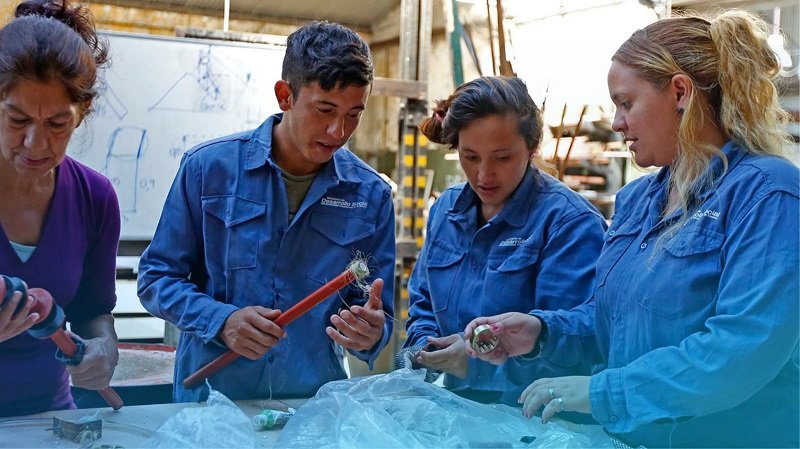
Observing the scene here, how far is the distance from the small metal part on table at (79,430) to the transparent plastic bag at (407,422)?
37cm

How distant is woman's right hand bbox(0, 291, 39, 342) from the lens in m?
1.49

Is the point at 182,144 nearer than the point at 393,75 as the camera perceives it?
Yes

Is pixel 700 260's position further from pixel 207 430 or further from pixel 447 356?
pixel 207 430

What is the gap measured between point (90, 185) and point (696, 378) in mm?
1382

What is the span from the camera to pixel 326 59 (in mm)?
1880

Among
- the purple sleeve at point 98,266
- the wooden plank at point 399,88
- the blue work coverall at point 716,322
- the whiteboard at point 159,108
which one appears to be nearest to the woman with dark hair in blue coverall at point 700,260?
the blue work coverall at point 716,322

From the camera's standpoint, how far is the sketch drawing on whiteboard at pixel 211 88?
4492mm

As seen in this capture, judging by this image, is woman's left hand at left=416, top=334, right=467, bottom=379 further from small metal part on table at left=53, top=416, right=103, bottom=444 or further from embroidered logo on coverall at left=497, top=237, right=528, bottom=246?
small metal part on table at left=53, top=416, right=103, bottom=444

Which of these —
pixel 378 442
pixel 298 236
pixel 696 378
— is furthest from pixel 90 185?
pixel 696 378

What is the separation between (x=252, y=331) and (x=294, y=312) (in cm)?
→ 10

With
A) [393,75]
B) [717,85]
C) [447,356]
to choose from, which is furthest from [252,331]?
[393,75]

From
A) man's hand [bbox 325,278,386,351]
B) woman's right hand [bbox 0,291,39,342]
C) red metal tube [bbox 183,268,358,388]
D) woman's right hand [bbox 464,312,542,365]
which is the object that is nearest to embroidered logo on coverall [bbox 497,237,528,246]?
woman's right hand [bbox 464,312,542,365]

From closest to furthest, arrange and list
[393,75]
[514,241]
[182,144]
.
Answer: [514,241]
[182,144]
[393,75]

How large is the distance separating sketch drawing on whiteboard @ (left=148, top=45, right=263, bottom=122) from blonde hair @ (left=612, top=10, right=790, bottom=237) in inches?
133
